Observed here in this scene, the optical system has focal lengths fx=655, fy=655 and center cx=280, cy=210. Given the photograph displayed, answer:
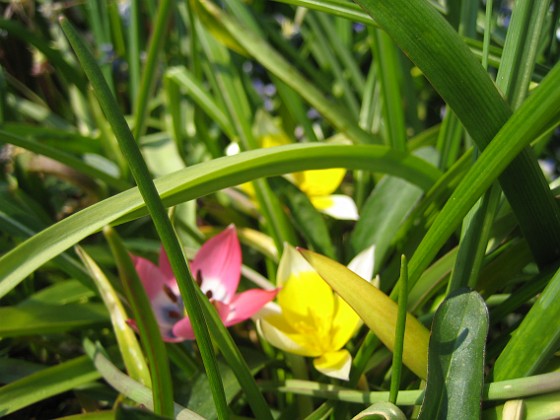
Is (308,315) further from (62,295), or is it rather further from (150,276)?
(62,295)

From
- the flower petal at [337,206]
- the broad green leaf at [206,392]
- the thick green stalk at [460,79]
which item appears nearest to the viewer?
the thick green stalk at [460,79]

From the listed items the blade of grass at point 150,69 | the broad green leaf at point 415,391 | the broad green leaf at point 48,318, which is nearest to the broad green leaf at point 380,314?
the broad green leaf at point 415,391

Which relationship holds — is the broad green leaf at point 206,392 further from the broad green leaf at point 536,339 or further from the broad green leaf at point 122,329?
the broad green leaf at point 536,339

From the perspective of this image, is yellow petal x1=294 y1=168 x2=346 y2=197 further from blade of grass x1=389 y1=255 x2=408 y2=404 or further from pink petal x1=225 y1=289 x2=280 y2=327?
blade of grass x1=389 y1=255 x2=408 y2=404

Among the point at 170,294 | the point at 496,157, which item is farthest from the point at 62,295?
the point at 496,157

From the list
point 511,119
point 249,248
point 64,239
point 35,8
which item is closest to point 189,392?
point 64,239

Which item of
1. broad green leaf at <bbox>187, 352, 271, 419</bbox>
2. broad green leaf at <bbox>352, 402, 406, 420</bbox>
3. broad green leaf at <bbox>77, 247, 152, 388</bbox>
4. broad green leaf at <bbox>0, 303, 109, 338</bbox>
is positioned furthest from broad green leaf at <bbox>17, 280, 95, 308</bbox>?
broad green leaf at <bbox>352, 402, 406, 420</bbox>
